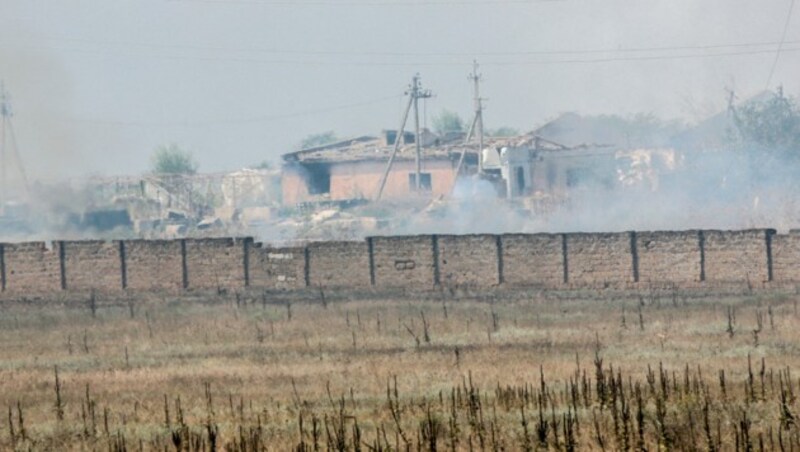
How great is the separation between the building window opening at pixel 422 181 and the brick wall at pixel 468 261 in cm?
3687

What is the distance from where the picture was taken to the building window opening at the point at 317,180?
75.1 meters

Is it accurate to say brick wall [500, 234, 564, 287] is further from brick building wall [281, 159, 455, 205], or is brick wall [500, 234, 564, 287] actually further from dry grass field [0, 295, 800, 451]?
brick building wall [281, 159, 455, 205]

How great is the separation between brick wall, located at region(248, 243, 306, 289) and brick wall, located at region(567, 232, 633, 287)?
257 inches

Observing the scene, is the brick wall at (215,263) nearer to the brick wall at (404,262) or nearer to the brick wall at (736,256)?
the brick wall at (404,262)

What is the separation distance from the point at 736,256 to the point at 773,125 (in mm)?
33902

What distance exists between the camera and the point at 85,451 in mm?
16219

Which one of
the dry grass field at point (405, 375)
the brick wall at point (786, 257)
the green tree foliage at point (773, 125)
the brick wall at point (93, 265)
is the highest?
the green tree foliage at point (773, 125)

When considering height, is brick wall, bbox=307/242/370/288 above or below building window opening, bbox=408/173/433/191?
below

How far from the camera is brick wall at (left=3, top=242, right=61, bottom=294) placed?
3719cm

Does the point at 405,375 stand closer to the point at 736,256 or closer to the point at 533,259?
the point at 533,259

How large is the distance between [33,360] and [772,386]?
527 inches

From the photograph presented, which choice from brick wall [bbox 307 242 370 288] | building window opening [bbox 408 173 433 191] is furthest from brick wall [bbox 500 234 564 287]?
building window opening [bbox 408 173 433 191]

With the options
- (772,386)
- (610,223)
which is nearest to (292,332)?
(772,386)

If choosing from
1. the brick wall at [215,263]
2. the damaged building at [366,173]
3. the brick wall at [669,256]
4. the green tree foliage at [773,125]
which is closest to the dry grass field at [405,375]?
the brick wall at [215,263]
